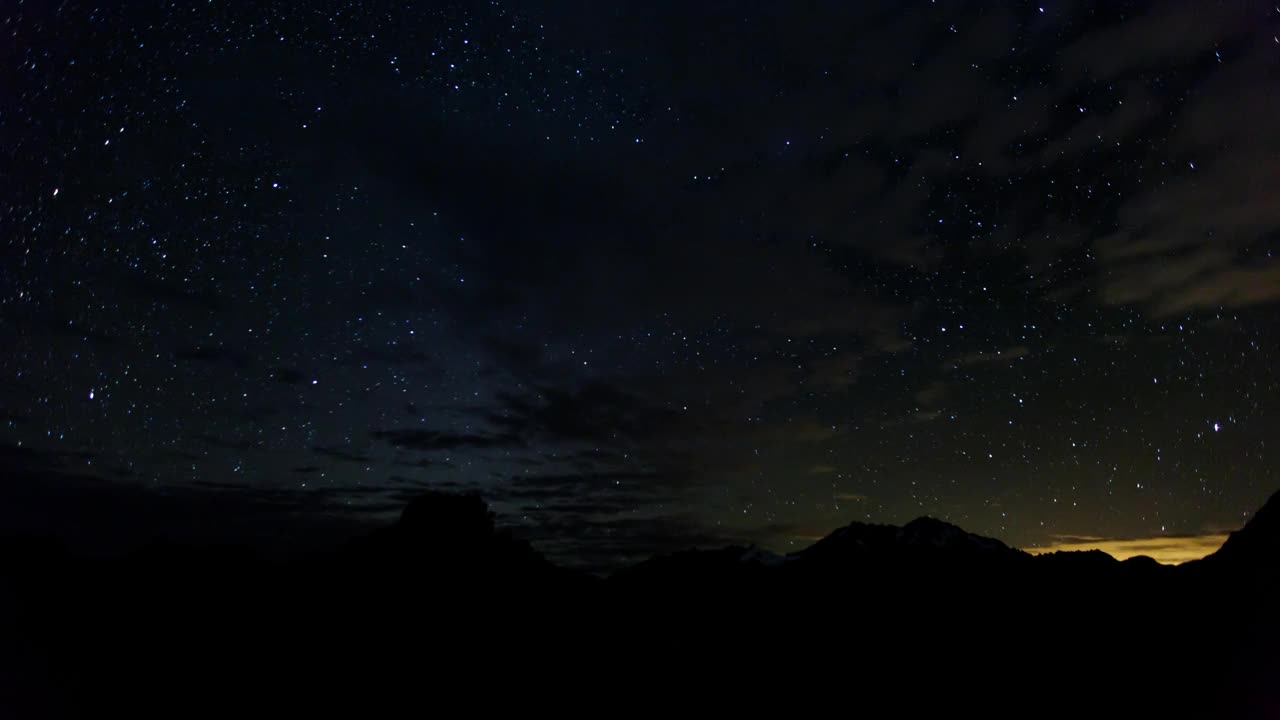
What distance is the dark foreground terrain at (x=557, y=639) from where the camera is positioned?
65812 millimetres

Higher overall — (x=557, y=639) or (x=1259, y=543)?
(x=1259, y=543)

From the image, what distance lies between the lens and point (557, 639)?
9331 cm

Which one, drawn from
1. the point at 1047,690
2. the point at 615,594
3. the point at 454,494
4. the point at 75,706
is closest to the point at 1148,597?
the point at 1047,690

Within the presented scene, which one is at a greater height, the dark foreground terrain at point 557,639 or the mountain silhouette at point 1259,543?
the mountain silhouette at point 1259,543

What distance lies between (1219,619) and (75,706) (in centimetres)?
10987

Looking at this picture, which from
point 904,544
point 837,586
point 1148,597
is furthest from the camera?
point 904,544

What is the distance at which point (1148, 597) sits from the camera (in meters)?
96.7

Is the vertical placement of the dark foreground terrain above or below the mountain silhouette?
below

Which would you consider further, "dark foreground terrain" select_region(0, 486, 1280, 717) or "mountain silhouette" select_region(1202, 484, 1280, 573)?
"mountain silhouette" select_region(1202, 484, 1280, 573)

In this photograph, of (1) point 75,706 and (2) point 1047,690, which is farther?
(2) point 1047,690

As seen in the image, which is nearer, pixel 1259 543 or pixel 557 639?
pixel 1259 543

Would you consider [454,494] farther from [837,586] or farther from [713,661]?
[837,586]

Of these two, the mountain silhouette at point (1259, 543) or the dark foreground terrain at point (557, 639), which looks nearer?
the dark foreground terrain at point (557, 639)

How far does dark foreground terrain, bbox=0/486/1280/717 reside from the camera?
6581 cm
